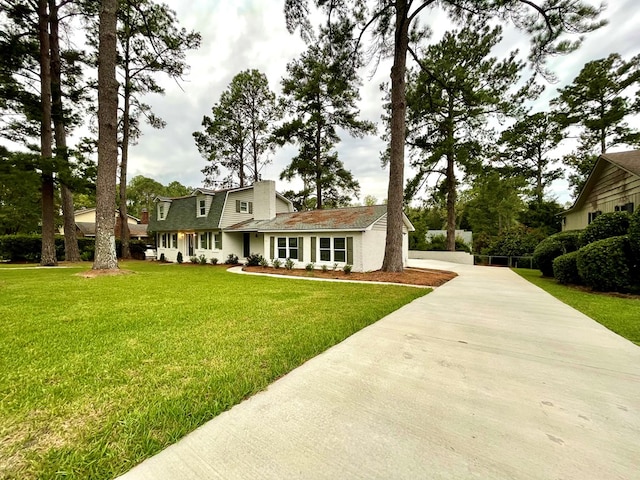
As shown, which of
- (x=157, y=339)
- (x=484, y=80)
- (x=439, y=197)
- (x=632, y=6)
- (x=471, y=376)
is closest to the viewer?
(x=471, y=376)

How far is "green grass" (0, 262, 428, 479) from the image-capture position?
168 centimetres

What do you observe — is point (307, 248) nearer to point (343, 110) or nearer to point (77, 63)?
point (343, 110)

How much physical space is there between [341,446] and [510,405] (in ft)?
5.22

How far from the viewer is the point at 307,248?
13.5 meters

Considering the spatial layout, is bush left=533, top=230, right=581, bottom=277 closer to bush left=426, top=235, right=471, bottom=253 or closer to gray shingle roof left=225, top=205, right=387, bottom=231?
gray shingle roof left=225, top=205, right=387, bottom=231

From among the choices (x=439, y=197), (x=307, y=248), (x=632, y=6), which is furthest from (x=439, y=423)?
(x=439, y=197)

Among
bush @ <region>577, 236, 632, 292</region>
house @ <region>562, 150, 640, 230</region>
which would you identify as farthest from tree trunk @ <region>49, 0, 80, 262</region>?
house @ <region>562, 150, 640, 230</region>

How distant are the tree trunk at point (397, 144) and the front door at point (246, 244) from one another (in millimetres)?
10061

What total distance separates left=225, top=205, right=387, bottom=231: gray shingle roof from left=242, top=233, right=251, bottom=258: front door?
88cm

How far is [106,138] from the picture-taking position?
952 cm

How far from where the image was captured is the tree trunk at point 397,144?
412 inches

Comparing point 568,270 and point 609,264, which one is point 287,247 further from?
point 609,264

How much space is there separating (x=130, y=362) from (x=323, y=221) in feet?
37.1

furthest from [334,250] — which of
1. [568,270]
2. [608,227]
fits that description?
[608,227]
